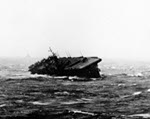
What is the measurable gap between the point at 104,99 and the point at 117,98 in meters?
1.52

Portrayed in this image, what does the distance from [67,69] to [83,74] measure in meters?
3.07

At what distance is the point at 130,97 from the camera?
31125mm

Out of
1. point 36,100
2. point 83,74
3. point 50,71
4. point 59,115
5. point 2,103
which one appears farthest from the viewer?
point 50,71

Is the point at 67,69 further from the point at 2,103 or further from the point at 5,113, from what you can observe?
the point at 5,113

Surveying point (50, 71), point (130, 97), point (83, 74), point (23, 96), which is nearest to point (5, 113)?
point (23, 96)

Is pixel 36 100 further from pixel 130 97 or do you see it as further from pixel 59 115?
pixel 130 97

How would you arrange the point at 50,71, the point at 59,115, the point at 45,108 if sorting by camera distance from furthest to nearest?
the point at 50,71 < the point at 45,108 < the point at 59,115

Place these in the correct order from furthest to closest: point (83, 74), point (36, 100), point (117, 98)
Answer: point (83, 74) → point (117, 98) → point (36, 100)

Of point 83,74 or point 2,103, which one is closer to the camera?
point 2,103

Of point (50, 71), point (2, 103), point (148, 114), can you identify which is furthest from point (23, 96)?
point (50, 71)

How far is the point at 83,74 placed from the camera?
56594 mm

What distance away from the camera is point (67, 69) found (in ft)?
188

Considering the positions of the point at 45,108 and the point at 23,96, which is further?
the point at 23,96

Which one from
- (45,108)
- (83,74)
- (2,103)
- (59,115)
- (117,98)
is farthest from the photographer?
(83,74)
